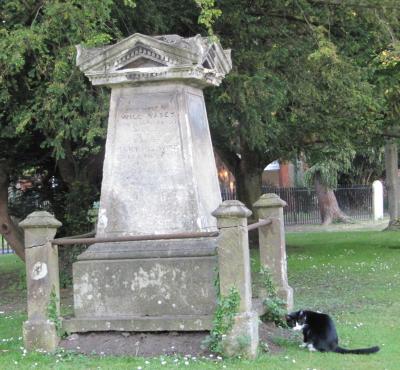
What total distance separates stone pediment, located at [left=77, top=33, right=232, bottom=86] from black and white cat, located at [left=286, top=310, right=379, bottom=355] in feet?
9.63

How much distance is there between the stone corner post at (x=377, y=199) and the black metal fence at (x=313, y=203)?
1279 mm

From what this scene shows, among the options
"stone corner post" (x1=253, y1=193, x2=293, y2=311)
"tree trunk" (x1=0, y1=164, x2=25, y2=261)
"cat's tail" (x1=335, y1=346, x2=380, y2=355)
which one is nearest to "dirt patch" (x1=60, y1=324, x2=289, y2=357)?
"cat's tail" (x1=335, y1=346, x2=380, y2=355)

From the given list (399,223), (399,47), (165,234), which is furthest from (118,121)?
(399,223)

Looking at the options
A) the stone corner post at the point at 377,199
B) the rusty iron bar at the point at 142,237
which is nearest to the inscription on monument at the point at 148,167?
the rusty iron bar at the point at 142,237

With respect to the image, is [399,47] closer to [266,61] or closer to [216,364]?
[266,61]

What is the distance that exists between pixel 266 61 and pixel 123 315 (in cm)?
703

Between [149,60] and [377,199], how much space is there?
3060cm

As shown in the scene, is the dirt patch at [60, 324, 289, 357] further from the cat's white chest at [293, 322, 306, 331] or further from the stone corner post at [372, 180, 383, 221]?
the stone corner post at [372, 180, 383, 221]

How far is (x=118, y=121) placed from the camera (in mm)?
8711

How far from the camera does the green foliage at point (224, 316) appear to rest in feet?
25.1

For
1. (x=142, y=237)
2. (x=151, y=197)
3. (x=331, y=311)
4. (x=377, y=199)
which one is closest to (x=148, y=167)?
(x=151, y=197)

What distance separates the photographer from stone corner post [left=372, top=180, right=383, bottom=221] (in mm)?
36906

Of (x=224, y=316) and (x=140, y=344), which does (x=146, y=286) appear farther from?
(x=224, y=316)

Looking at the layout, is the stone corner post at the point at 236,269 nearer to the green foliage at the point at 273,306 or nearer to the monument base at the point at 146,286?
the monument base at the point at 146,286
